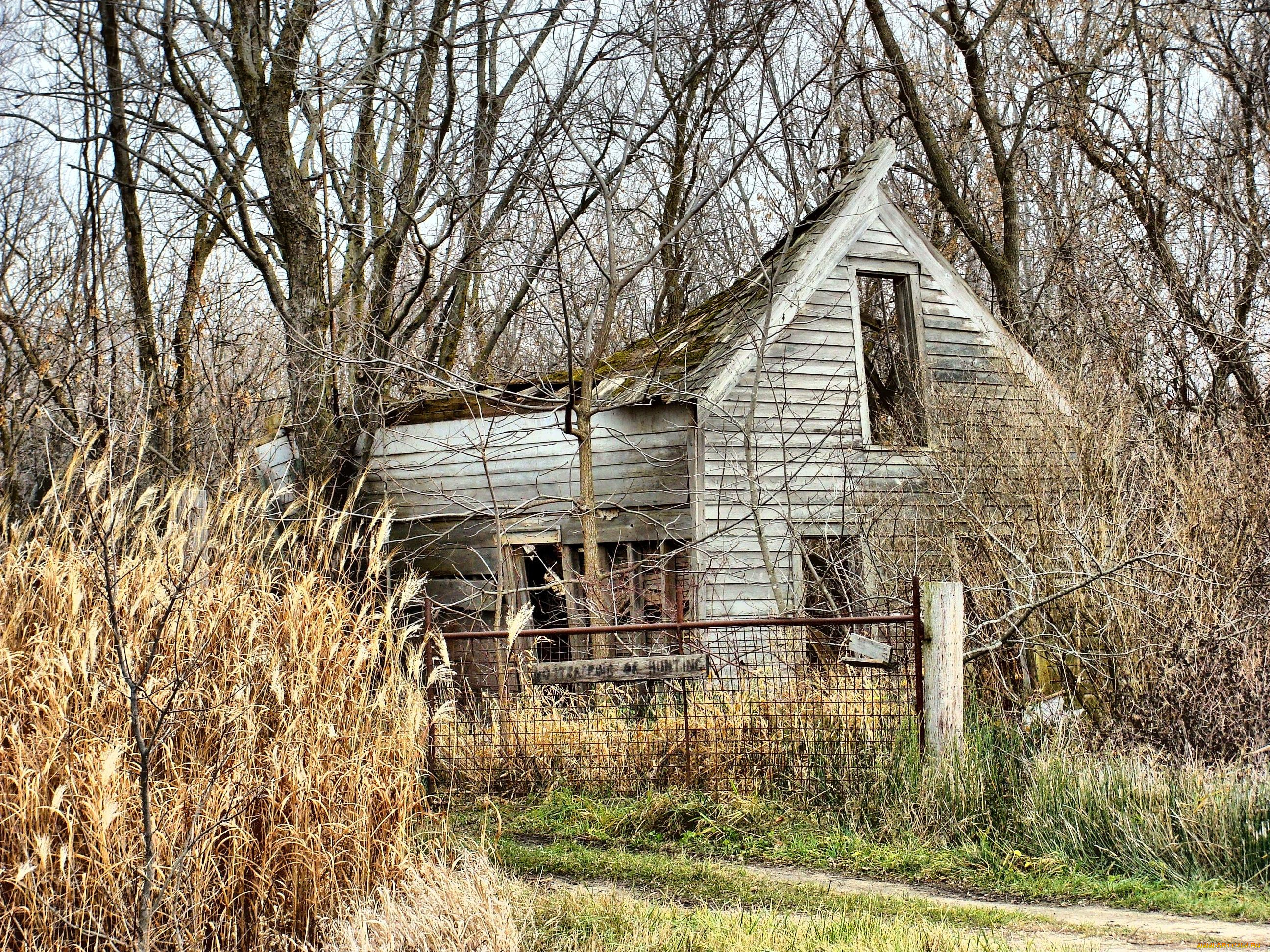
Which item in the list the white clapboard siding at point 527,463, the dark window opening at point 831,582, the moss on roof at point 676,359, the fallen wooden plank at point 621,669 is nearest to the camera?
the fallen wooden plank at point 621,669

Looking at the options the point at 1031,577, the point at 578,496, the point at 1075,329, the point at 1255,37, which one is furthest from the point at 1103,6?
the point at 1031,577

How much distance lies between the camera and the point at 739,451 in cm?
1169

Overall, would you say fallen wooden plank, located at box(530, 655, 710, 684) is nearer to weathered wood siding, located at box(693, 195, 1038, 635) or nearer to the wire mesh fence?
the wire mesh fence

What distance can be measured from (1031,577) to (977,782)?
1.62m

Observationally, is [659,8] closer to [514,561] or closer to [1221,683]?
[514,561]

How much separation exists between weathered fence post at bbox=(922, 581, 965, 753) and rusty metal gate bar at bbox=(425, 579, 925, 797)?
7cm

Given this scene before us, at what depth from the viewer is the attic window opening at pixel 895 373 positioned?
12.8 meters

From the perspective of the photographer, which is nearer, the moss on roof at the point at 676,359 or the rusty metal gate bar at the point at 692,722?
the rusty metal gate bar at the point at 692,722

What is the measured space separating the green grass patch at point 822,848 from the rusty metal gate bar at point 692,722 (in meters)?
0.24

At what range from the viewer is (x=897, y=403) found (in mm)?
13781

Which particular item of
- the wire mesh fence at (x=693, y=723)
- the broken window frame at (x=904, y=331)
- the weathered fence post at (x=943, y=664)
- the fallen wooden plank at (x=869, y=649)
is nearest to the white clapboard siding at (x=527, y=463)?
the broken window frame at (x=904, y=331)

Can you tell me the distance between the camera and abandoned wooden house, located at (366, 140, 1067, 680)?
36.9 ft

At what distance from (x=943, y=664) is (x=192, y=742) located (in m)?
4.28

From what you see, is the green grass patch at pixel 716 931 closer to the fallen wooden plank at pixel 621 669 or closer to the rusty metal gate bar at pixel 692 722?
the rusty metal gate bar at pixel 692 722
